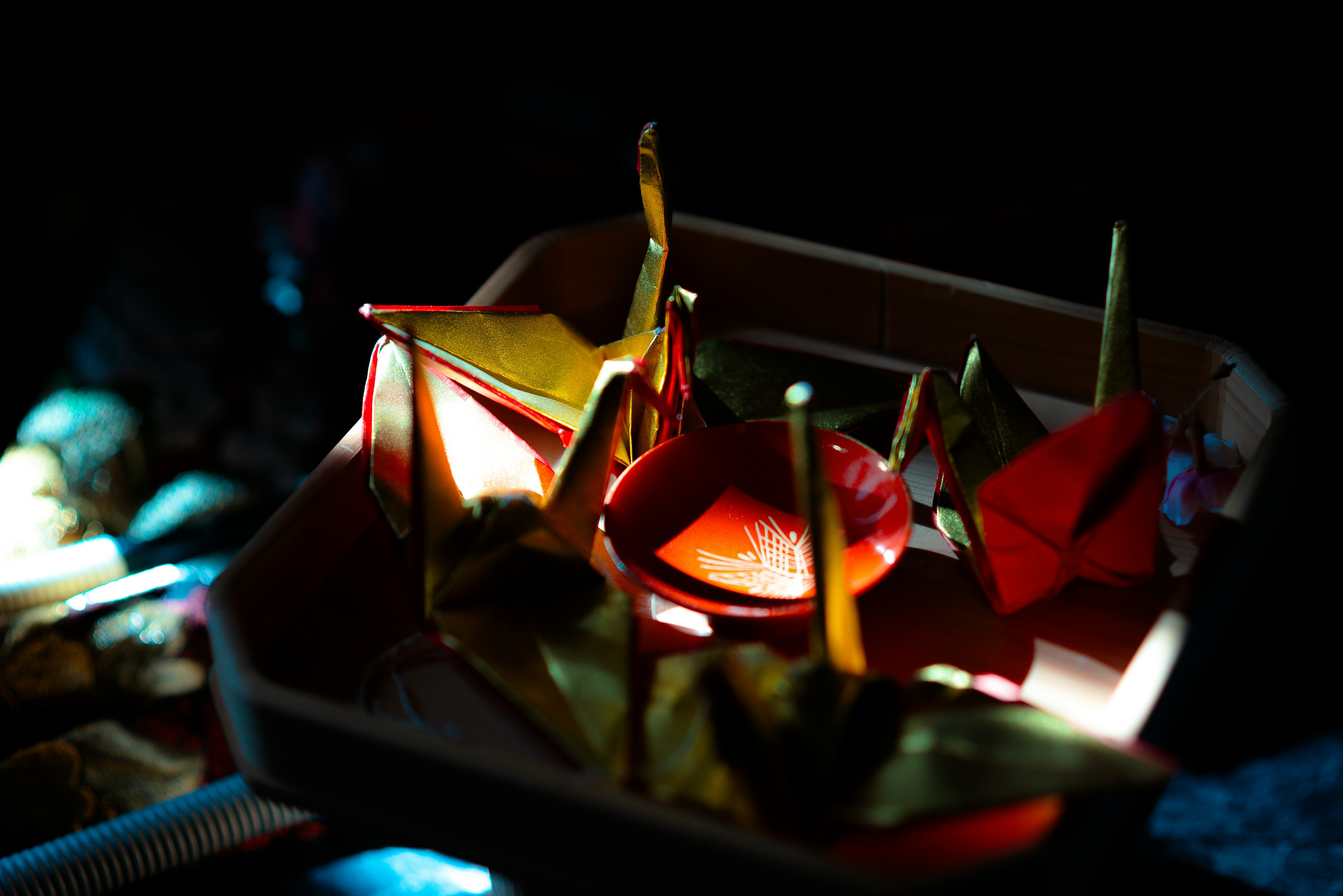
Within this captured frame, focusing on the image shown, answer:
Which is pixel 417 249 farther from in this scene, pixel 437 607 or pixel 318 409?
pixel 437 607

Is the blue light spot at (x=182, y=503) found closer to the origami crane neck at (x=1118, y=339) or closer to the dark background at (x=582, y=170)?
the dark background at (x=582, y=170)

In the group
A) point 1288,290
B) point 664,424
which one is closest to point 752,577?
point 664,424

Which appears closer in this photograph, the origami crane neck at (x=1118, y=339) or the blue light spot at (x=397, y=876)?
the origami crane neck at (x=1118, y=339)

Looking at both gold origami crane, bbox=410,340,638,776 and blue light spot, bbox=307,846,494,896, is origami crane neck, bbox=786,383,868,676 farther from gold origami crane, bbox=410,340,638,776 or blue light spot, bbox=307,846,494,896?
blue light spot, bbox=307,846,494,896

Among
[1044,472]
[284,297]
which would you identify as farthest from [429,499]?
[284,297]

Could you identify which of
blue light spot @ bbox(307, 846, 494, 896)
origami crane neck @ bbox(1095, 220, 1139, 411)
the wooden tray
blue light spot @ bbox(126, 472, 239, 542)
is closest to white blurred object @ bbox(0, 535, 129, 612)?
blue light spot @ bbox(126, 472, 239, 542)

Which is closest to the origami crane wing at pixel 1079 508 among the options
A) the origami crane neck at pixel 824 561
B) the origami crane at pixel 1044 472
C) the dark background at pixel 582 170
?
the origami crane at pixel 1044 472
